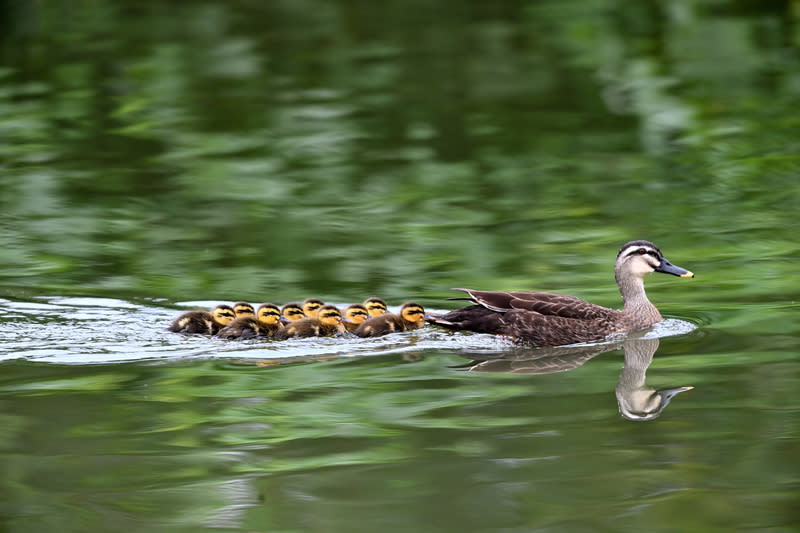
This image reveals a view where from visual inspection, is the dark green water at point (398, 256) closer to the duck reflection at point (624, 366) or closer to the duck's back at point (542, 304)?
the duck reflection at point (624, 366)

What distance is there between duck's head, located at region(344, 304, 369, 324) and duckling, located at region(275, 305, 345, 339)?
10 centimetres

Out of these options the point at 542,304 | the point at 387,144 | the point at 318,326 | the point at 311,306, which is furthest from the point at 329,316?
the point at 387,144

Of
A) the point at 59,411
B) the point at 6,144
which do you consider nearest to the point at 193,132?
the point at 6,144

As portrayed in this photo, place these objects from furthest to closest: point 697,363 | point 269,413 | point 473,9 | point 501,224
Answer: point 473,9 < point 501,224 < point 697,363 < point 269,413

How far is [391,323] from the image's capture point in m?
6.72

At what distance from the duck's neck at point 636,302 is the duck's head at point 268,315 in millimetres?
1941

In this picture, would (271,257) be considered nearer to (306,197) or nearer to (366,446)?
(306,197)

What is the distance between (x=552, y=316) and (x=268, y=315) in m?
1.54

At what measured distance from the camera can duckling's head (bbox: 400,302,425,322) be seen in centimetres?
681

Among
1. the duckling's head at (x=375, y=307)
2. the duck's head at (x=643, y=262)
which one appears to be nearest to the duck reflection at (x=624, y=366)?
the duck's head at (x=643, y=262)

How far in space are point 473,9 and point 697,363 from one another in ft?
45.6

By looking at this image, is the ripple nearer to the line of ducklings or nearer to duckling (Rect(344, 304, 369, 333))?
the line of ducklings

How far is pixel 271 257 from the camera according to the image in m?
8.54

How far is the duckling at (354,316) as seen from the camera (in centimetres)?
685
